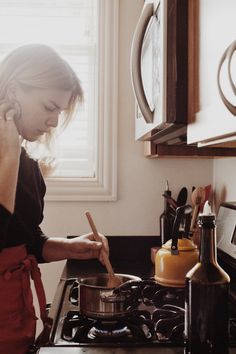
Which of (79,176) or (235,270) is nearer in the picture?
(235,270)

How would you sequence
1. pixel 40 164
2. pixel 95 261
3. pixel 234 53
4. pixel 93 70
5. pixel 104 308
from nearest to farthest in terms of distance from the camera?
pixel 234 53 → pixel 104 308 → pixel 40 164 → pixel 95 261 → pixel 93 70

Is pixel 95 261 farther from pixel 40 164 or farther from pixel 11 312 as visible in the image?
pixel 11 312

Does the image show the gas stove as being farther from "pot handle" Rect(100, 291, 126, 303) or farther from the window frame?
the window frame

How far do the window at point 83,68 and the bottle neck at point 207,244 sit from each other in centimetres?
119

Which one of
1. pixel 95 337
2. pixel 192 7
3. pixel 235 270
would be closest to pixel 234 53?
pixel 192 7

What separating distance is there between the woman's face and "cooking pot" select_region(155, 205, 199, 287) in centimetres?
44

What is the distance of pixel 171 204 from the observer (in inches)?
77.7

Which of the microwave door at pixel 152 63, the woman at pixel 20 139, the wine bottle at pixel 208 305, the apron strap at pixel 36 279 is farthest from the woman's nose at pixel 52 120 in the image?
the wine bottle at pixel 208 305

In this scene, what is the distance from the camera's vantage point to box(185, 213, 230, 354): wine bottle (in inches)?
34.0

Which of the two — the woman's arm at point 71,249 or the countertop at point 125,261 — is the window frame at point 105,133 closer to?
the countertop at point 125,261

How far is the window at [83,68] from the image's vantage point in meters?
2.04

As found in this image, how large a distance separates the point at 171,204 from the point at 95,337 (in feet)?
3.24

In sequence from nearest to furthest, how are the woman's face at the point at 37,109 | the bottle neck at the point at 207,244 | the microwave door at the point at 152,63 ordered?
the bottle neck at the point at 207,244 → the microwave door at the point at 152,63 → the woman's face at the point at 37,109

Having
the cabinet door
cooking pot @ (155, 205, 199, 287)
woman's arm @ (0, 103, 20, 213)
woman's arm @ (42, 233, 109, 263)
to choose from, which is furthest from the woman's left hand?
the cabinet door
